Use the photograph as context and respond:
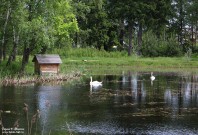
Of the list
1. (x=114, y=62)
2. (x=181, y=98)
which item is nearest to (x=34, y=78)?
(x=181, y=98)

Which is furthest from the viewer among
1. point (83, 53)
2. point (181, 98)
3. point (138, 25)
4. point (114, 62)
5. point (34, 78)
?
point (138, 25)

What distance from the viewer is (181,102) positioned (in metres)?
27.0

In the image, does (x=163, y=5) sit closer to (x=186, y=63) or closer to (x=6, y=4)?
(x=186, y=63)

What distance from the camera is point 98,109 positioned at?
23500mm

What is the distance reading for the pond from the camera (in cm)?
1830

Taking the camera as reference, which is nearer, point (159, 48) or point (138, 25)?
point (159, 48)

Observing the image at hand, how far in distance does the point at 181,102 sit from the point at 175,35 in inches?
2529

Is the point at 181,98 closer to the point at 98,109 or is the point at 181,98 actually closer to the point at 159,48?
the point at 98,109

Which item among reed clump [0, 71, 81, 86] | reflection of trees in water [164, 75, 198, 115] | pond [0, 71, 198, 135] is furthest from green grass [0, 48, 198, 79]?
pond [0, 71, 198, 135]

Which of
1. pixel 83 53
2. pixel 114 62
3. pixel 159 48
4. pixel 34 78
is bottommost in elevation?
pixel 34 78

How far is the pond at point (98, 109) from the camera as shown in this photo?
18297mm

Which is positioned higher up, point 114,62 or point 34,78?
point 114,62

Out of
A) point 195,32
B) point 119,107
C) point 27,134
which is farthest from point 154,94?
point 195,32

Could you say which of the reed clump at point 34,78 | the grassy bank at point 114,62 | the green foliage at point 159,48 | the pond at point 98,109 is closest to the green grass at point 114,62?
the grassy bank at point 114,62
